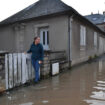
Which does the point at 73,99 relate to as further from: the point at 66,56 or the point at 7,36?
the point at 7,36

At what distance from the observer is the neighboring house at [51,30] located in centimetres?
766

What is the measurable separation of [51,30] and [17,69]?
4828mm

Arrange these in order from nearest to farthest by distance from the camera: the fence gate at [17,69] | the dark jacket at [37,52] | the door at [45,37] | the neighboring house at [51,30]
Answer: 1. the fence gate at [17,69]
2. the dark jacket at [37,52]
3. the neighboring house at [51,30]
4. the door at [45,37]

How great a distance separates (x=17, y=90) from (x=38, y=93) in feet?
2.35

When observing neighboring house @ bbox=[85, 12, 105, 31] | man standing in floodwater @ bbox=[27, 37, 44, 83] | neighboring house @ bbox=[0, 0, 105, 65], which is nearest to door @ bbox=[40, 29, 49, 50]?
neighboring house @ bbox=[0, 0, 105, 65]

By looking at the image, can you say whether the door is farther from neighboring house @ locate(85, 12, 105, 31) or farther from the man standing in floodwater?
neighboring house @ locate(85, 12, 105, 31)

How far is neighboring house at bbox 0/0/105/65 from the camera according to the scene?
7.66m

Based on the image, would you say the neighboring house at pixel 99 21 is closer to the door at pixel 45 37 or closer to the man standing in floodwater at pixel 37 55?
the door at pixel 45 37

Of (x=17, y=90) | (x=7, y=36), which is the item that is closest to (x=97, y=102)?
(x=17, y=90)

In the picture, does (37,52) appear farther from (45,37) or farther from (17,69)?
(45,37)

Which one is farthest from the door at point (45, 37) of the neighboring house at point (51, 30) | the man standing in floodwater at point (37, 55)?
the man standing in floodwater at point (37, 55)

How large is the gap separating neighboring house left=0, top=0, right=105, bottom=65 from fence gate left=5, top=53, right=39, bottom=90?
3700mm

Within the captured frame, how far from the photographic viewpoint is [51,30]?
8227 millimetres

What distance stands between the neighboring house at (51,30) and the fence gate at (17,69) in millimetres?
3700
